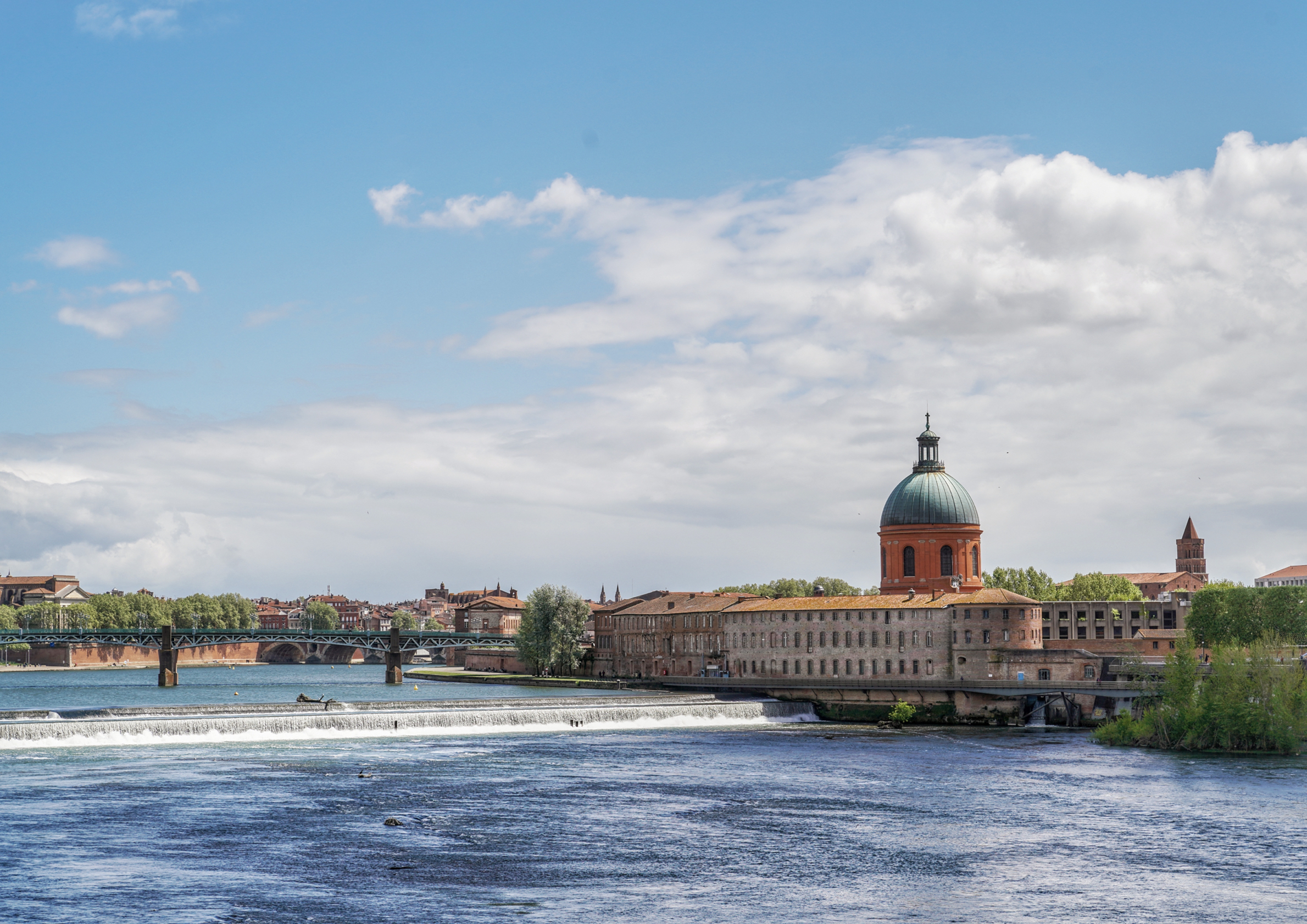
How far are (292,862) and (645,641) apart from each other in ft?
327

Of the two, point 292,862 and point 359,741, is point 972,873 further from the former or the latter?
point 359,741

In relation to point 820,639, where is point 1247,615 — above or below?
above

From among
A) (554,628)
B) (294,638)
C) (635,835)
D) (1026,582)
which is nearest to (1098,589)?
(1026,582)

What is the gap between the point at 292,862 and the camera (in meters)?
40.4

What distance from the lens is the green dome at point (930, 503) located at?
124 metres

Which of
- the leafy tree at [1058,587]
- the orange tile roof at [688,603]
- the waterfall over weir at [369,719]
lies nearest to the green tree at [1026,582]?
→ the leafy tree at [1058,587]

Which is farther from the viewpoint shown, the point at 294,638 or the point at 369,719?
the point at 294,638

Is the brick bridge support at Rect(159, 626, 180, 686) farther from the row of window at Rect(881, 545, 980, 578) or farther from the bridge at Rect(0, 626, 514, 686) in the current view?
the row of window at Rect(881, 545, 980, 578)

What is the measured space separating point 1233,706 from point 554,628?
80.6 meters

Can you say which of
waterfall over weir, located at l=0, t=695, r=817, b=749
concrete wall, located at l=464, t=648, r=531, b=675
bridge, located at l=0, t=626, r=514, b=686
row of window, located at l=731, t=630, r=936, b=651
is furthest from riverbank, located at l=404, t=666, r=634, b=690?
waterfall over weir, located at l=0, t=695, r=817, b=749

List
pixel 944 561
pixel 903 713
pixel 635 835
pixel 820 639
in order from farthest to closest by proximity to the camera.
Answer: pixel 944 561 < pixel 820 639 < pixel 903 713 < pixel 635 835

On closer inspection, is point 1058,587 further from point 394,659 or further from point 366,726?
point 366,726

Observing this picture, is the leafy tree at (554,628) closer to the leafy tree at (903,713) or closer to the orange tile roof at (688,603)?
the orange tile roof at (688,603)

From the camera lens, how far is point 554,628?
143 meters
